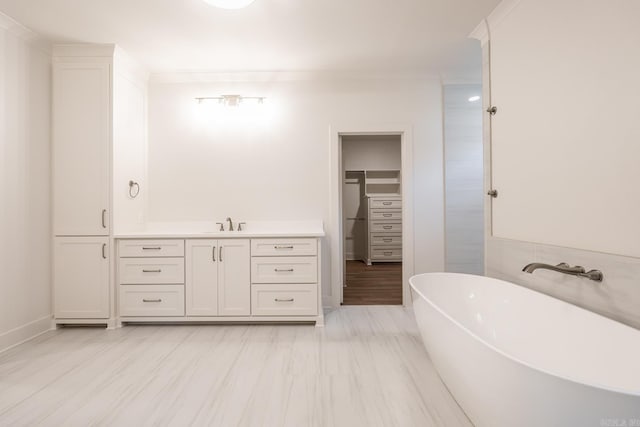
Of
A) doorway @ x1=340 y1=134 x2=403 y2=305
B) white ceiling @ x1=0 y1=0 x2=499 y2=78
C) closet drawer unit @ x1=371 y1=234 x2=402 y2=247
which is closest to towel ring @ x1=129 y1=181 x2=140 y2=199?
white ceiling @ x1=0 y1=0 x2=499 y2=78

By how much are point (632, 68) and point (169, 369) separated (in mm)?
3045

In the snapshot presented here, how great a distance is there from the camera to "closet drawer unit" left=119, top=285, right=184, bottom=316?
117 inches

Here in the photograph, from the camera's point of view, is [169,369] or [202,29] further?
[202,29]

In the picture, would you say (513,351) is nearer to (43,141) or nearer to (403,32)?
(403,32)

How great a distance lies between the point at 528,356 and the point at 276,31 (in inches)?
114

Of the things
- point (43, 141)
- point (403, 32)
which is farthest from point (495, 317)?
point (43, 141)

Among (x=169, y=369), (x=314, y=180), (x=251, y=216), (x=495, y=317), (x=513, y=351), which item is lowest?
(x=169, y=369)

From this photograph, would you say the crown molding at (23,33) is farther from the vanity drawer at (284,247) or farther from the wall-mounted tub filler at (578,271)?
the wall-mounted tub filler at (578,271)

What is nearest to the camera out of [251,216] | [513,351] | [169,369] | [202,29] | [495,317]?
[513,351]

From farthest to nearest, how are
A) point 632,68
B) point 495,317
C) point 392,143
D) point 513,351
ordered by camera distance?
1. point 392,143
2. point 495,317
3. point 513,351
4. point 632,68

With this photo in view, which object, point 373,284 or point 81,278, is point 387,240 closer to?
point 373,284

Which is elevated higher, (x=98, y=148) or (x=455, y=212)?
(x=98, y=148)

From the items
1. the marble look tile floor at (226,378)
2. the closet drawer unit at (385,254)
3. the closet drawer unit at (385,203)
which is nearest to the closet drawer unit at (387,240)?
the closet drawer unit at (385,254)

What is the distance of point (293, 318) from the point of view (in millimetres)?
2988
